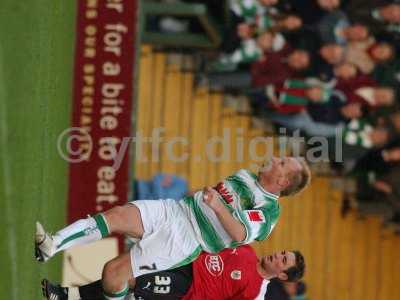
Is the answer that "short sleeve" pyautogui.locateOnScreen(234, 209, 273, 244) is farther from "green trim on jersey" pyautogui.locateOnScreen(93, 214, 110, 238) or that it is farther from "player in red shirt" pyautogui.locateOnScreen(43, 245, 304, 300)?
"green trim on jersey" pyautogui.locateOnScreen(93, 214, 110, 238)

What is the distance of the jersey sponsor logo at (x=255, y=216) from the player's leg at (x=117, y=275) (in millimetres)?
884

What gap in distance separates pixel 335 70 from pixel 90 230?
4.37m

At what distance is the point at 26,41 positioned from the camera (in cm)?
821

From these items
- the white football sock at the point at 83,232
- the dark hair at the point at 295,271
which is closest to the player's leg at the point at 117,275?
the white football sock at the point at 83,232

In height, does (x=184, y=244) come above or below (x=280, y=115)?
below

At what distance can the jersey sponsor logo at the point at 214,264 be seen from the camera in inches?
277

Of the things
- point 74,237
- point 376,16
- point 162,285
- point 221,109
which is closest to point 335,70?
point 376,16

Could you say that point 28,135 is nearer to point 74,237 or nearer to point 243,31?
point 74,237

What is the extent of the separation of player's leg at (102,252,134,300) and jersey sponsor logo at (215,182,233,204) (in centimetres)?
76

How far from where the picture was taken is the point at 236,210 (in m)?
6.46

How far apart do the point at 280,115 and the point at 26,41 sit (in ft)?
10.3

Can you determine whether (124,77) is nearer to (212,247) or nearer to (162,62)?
(162,62)

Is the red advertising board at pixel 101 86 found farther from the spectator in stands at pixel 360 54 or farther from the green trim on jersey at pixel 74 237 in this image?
the green trim on jersey at pixel 74 237

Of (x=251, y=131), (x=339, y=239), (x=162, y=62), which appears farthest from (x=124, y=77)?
(x=339, y=239)
